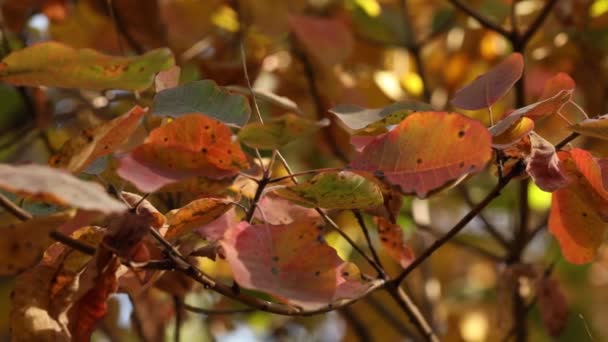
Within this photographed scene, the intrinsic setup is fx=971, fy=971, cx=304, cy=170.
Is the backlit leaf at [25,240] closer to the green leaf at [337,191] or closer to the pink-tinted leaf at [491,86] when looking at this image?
the green leaf at [337,191]

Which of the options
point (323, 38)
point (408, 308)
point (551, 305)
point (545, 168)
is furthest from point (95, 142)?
point (323, 38)

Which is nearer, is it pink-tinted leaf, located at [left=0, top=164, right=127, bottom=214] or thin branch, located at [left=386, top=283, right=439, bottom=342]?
pink-tinted leaf, located at [left=0, top=164, right=127, bottom=214]

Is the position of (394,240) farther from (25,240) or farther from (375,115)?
(25,240)

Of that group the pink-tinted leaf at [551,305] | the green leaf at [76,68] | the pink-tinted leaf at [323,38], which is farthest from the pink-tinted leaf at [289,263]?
the pink-tinted leaf at [323,38]

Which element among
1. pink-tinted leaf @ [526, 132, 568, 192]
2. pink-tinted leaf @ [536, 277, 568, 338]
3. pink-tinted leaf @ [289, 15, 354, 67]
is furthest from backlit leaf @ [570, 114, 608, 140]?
pink-tinted leaf @ [289, 15, 354, 67]

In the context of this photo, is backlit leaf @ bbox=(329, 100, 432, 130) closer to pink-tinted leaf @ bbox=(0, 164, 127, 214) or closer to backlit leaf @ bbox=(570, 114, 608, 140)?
backlit leaf @ bbox=(570, 114, 608, 140)

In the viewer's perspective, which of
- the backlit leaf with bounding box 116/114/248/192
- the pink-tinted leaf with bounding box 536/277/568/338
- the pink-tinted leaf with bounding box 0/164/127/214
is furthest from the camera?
the pink-tinted leaf with bounding box 536/277/568/338
